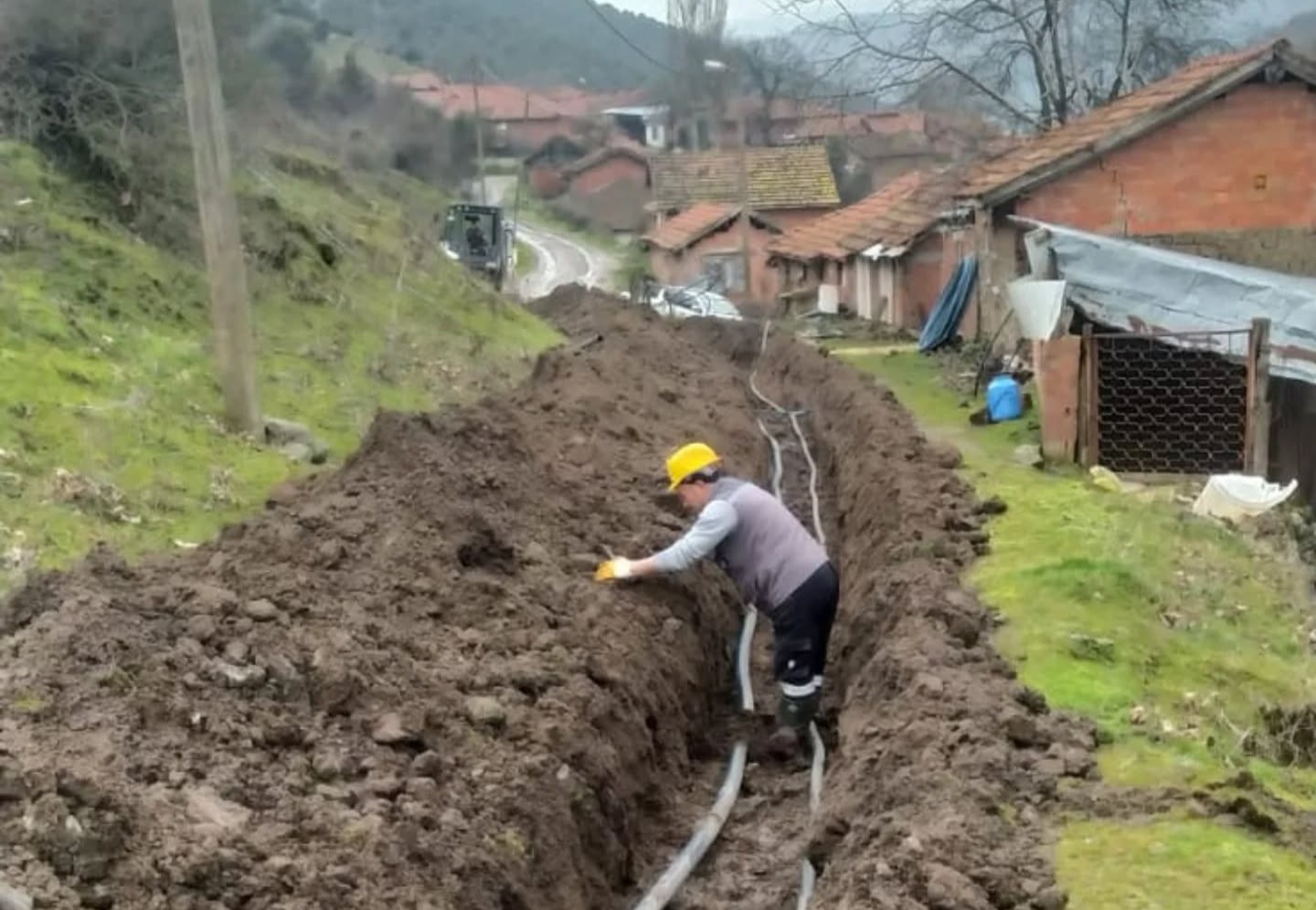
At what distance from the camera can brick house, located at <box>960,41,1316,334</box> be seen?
67.1 ft

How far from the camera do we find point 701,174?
63406mm

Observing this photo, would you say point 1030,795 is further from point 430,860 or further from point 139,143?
point 139,143

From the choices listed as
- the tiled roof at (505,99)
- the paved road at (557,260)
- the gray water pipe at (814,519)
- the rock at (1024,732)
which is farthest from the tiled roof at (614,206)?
the rock at (1024,732)

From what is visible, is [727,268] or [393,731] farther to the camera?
[727,268]

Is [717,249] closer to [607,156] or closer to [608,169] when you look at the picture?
[607,156]

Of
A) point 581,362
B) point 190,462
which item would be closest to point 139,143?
point 581,362

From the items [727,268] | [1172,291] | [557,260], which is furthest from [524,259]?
[1172,291]

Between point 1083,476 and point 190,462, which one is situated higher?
point 190,462

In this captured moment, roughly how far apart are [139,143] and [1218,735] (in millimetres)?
14744

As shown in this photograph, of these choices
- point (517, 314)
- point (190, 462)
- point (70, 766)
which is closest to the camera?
point (70, 766)

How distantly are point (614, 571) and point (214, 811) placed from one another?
158 inches

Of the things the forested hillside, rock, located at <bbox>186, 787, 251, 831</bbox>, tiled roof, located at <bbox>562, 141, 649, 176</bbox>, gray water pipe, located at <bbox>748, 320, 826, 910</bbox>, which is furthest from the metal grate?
the forested hillside

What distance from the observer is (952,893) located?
5520 millimetres

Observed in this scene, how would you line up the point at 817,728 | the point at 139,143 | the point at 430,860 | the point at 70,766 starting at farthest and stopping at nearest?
the point at 139,143 < the point at 817,728 < the point at 430,860 < the point at 70,766
